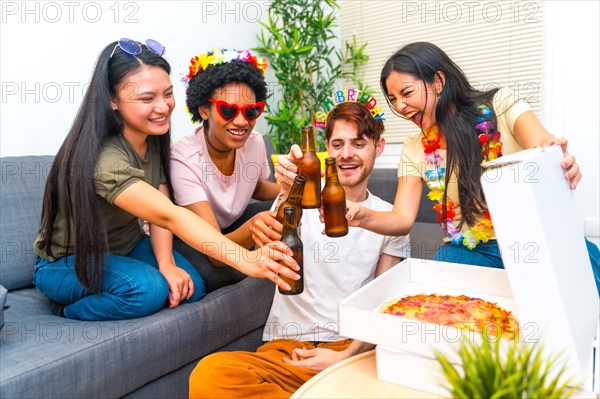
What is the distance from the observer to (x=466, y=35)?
3461 millimetres

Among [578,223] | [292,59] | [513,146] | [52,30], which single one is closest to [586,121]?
[513,146]

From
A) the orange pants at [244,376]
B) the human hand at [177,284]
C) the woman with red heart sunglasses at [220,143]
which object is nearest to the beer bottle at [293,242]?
the orange pants at [244,376]

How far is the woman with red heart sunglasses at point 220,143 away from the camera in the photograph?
6.32ft

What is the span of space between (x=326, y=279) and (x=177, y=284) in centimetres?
53

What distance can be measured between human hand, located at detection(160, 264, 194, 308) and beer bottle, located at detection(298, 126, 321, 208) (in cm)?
56

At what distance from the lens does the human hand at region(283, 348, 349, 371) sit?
1.42 meters

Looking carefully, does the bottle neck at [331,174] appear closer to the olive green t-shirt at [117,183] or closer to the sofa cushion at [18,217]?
the olive green t-shirt at [117,183]

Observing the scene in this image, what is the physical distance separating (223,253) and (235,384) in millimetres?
370

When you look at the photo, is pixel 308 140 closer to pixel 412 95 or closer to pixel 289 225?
pixel 289 225

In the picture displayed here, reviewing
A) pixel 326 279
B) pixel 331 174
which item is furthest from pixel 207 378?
pixel 331 174

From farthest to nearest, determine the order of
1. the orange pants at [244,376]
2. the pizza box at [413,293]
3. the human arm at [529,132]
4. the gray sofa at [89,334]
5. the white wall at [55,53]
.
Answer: the white wall at [55,53]
the human arm at [529,132]
the gray sofa at [89,334]
the orange pants at [244,376]
the pizza box at [413,293]

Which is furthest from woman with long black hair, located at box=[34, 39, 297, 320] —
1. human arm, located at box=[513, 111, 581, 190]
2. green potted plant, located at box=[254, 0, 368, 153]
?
green potted plant, located at box=[254, 0, 368, 153]

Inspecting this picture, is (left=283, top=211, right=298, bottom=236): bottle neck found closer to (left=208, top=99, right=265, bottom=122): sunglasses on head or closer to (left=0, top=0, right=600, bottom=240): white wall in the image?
(left=208, top=99, right=265, bottom=122): sunglasses on head

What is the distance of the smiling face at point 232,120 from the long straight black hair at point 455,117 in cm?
59
